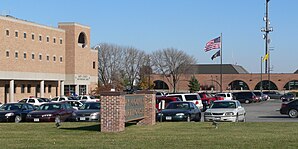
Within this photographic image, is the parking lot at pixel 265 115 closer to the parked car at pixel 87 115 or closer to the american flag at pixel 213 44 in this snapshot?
the parked car at pixel 87 115

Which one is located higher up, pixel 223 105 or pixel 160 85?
pixel 160 85

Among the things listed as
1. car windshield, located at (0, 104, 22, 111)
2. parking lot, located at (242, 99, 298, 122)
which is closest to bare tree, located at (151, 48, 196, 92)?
parking lot, located at (242, 99, 298, 122)

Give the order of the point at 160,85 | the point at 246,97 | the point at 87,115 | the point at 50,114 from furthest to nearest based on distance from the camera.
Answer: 1. the point at 160,85
2. the point at 246,97
3. the point at 50,114
4. the point at 87,115

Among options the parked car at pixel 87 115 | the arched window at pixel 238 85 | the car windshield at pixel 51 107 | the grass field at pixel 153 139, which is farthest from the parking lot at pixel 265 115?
the arched window at pixel 238 85

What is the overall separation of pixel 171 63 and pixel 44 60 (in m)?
38.6

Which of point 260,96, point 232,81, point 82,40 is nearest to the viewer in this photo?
point 260,96

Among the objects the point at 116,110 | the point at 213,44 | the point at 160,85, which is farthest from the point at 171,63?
the point at 116,110

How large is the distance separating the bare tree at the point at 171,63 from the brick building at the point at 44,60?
20.0m

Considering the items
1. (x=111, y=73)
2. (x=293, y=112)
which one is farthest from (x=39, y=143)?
(x=111, y=73)

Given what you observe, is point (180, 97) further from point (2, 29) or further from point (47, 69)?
point (47, 69)

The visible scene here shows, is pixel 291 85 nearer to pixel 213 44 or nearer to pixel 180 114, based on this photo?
pixel 213 44

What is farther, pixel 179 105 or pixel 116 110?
pixel 179 105

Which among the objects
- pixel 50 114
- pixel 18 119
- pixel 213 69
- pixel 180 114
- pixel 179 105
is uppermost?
pixel 213 69

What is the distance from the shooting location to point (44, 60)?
272ft
